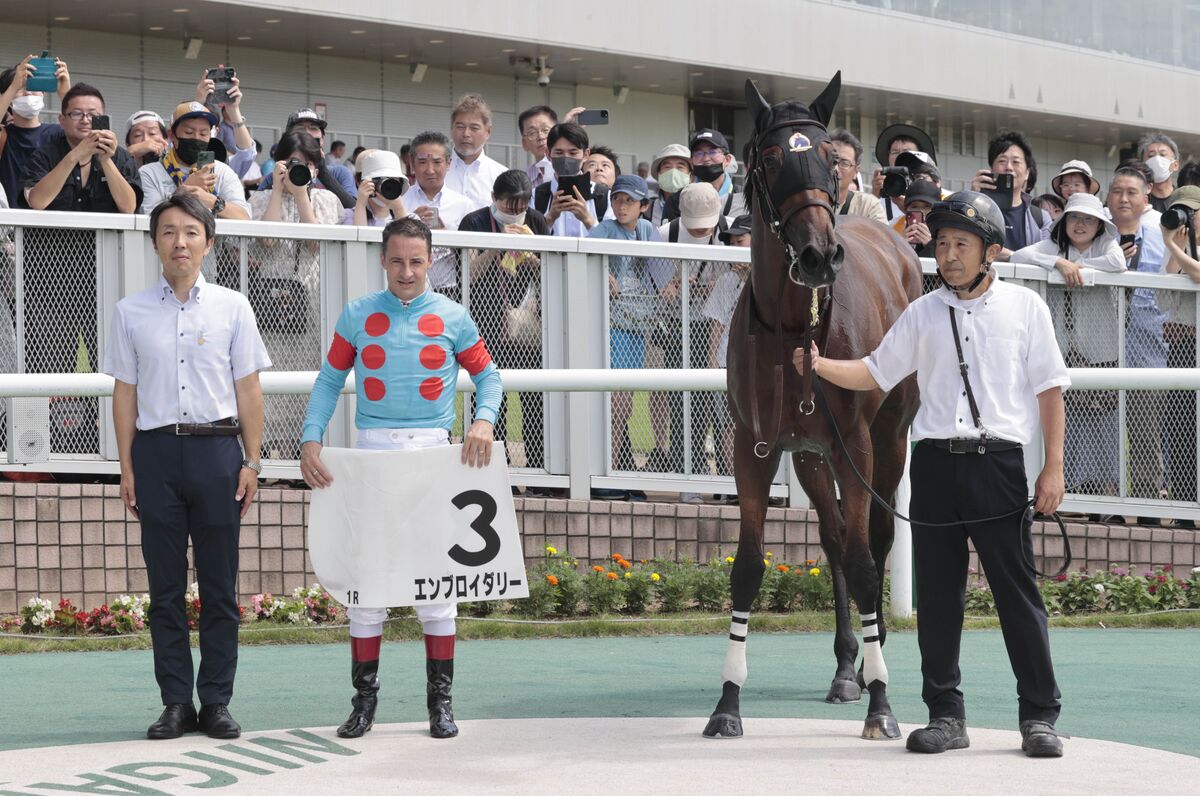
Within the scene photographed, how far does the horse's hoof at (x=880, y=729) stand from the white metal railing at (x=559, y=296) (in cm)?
301

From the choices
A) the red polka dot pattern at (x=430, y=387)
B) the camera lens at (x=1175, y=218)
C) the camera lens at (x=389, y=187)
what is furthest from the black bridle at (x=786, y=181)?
the camera lens at (x=1175, y=218)

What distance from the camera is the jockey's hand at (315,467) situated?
5.19 meters

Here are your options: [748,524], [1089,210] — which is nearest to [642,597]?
[748,524]

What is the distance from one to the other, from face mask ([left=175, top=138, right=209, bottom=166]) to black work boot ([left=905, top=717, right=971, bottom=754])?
535 cm

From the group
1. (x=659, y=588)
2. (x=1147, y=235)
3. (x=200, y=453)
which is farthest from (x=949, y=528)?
(x=1147, y=235)

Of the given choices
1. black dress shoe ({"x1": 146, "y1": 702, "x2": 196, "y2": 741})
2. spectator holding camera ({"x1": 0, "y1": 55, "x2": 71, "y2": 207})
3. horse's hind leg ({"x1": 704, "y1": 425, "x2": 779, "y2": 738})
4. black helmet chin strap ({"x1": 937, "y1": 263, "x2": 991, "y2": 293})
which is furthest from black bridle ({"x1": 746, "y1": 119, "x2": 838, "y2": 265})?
spectator holding camera ({"x1": 0, "y1": 55, "x2": 71, "y2": 207})

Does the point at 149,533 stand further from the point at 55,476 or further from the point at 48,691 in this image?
the point at 55,476

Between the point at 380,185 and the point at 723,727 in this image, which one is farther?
the point at 380,185

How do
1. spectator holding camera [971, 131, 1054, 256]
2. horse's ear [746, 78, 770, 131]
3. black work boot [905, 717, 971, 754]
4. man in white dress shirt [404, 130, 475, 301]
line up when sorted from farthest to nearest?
spectator holding camera [971, 131, 1054, 256]
man in white dress shirt [404, 130, 475, 301]
horse's ear [746, 78, 770, 131]
black work boot [905, 717, 971, 754]

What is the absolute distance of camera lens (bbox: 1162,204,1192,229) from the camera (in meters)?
9.15

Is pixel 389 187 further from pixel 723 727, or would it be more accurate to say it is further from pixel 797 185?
pixel 723 727

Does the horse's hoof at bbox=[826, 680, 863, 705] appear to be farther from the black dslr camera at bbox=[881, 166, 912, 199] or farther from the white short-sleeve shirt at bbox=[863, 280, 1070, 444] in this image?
the black dslr camera at bbox=[881, 166, 912, 199]

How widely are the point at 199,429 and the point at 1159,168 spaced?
7.84 m

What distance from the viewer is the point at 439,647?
17.0 feet
